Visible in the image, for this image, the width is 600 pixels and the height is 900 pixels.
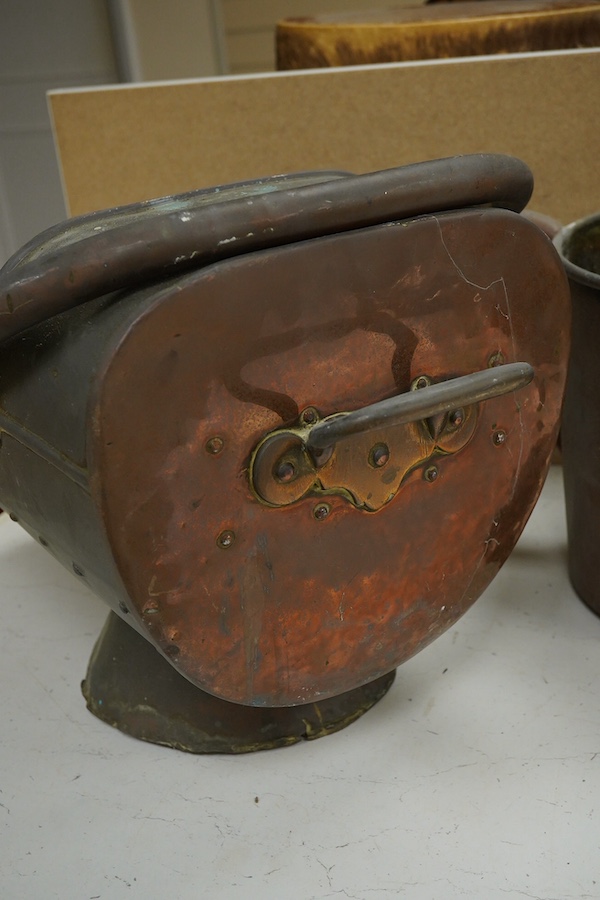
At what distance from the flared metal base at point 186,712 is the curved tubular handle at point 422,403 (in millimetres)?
313

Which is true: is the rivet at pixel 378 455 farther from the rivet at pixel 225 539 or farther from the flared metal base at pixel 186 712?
the flared metal base at pixel 186 712

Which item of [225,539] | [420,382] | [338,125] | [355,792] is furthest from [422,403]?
[338,125]

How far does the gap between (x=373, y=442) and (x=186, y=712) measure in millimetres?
336

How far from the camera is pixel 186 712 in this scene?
3.25 feet

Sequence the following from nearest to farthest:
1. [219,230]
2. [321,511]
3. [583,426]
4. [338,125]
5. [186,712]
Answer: [219,230] < [321,511] < [186,712] < [583,426] < [338,125]

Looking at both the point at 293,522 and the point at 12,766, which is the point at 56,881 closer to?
the point at 12,766

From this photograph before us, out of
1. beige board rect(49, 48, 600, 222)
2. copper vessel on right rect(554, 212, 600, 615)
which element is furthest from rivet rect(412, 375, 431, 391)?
beige board rect(49, 48, 600, 222)

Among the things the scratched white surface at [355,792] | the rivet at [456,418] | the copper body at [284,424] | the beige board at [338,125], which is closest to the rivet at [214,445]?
the copper body at [284,424]

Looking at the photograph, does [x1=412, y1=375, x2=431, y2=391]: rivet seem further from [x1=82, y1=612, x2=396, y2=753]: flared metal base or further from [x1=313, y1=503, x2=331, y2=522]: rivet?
[x1=82, y1=612, x2=396, y2=753]: flared metal base

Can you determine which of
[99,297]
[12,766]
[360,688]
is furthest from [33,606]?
[99,297]

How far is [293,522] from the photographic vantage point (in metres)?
0.85

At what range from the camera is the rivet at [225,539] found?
0.81 meters

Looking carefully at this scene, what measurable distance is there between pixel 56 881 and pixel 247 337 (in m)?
0.48

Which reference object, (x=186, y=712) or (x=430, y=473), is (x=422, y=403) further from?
(x=186, y=712)
